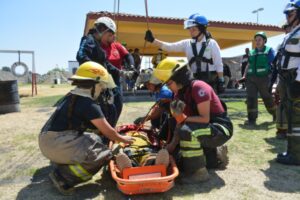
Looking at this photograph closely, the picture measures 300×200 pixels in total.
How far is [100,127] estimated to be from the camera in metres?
3.23

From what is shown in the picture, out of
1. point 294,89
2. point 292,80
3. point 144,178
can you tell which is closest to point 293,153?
point 294,89

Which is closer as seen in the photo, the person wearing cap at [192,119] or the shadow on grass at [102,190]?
the shadow on grass at [102,190]

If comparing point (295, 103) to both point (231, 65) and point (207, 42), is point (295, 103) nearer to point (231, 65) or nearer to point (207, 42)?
point (207, 42)

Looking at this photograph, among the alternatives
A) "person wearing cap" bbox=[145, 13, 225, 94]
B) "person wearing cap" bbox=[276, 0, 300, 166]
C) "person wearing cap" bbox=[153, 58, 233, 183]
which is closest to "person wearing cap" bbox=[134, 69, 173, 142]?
"person wearing cap" bbox=[153, 58, 233, 183]

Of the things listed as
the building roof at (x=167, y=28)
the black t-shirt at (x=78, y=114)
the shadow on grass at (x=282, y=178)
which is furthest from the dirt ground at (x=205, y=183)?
the building roof at (x=167, y=28)

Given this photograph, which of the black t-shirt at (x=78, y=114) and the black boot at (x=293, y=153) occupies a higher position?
the black t-shirt at (x=78, y=114)

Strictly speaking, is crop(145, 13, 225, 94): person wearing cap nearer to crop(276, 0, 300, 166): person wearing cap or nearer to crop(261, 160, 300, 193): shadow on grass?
crop(276, 0, 300, 166): person wearing cap

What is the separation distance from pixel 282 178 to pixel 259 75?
3214 mm

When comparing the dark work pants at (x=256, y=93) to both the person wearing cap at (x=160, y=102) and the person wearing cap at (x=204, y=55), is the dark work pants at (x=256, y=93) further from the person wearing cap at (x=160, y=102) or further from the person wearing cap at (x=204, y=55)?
the person wearing cap at (x=160, y=102)

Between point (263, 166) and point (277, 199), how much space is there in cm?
100

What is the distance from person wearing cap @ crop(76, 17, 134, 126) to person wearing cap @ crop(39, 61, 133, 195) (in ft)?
2.66

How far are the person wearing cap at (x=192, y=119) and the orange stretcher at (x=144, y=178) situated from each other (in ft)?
0.91

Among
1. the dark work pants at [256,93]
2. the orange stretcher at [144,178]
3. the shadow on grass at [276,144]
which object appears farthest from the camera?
the dark work pants at [256,93]

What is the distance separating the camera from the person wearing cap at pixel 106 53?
13.8ft
